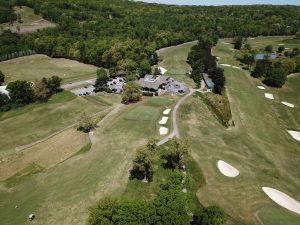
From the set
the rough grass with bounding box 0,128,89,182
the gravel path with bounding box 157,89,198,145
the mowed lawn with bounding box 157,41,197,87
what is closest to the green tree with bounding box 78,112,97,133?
the rough grass with bounding box 0,128,89,182

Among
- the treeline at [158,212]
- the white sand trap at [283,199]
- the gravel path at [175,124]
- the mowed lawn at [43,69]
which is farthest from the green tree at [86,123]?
the mowed lawn at [43,69]

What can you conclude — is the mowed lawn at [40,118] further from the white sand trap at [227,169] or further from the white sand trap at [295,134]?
the white sand trap at [295,134]

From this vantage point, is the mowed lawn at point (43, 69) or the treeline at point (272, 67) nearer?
the treeline at point (272, 67)

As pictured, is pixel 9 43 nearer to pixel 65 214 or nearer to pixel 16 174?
pixel 16 174

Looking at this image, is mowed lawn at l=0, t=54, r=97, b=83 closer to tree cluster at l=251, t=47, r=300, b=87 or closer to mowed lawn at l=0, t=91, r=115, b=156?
mowed lawn at l=0, t=91, r=115, b=156

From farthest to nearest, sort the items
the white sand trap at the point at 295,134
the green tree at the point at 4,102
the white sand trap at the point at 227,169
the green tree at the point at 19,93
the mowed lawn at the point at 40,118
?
the green tree at the point at 19,93
the green tree at the point at 4,102
the white sand trap at the point at 295,134
the mowed lawn at the point at 40,118
the white sand trap at the point at 227,169

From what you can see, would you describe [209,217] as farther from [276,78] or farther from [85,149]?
[276,78]

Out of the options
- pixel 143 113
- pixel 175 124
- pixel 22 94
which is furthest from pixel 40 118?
pixel 175 124
